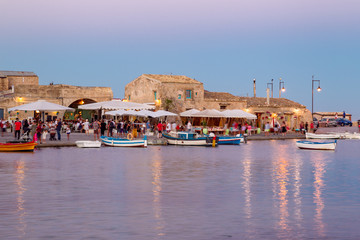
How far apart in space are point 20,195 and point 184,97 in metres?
49.1

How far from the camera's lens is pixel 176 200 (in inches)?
603

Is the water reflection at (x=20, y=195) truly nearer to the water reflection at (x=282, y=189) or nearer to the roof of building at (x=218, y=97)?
the water reflection at (x=282, y=189)

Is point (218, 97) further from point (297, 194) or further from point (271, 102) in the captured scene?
point (297, 194)

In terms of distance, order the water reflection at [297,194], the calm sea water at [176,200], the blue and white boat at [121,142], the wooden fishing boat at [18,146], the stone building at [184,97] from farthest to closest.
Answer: the stone building at [184,97] < the blue and white boat at [121,142] < the wooden fishing boat at [18,146] < the water reflection at [297,194] < the calm sea water at [176,200]

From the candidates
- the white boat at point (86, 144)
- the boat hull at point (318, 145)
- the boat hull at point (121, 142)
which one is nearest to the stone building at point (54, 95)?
the boat hull at point (121, 142)

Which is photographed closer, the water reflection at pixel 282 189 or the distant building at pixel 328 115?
the water reflection at pixel 282 189

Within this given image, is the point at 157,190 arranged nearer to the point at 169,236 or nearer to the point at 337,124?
the point at 169,236

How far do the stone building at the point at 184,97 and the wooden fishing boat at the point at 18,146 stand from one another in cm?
3040

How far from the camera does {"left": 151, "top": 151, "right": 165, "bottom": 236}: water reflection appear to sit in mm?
11559

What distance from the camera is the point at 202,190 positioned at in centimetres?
1750

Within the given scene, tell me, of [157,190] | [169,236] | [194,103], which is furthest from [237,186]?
[194,103]

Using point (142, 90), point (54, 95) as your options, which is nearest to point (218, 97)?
point (142, 90)

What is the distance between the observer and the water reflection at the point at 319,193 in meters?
11.7

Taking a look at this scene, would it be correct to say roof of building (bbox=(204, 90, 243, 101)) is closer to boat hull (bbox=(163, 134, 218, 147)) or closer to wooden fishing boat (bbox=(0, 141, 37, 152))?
boat hull (bbox=(163, 134, 218, 147))
